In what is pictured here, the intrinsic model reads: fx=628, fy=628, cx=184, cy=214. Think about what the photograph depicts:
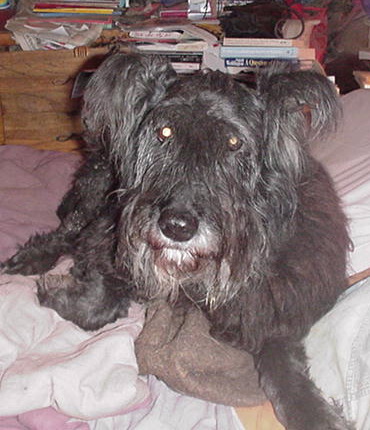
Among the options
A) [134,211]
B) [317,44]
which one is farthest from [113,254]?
[317,44]

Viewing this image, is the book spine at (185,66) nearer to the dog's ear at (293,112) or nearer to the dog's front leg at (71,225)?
the dog's front leg at (71,225)

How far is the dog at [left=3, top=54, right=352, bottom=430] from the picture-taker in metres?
1.90

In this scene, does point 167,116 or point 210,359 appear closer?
point 167,116

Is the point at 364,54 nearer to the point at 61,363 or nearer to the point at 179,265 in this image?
the point at 179,265

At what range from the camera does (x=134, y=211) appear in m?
1.92

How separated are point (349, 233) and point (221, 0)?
2.90m

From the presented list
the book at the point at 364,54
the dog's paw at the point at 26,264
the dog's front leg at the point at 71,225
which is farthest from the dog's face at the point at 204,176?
the book at the point at 364,54

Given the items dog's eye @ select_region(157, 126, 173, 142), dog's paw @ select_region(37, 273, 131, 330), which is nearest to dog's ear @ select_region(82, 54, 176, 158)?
dog's eye @ select_region(157, 126, 173, 142)

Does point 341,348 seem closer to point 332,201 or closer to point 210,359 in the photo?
point 210,359

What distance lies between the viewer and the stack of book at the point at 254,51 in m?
3.96

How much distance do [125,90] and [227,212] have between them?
58cm

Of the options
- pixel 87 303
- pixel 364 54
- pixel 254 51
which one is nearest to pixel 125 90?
pixel 87 303

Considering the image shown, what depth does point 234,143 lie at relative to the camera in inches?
78.5

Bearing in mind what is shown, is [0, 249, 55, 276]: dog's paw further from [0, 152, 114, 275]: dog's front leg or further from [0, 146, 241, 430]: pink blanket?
[0, 146, 241, 430]: pink blanket
